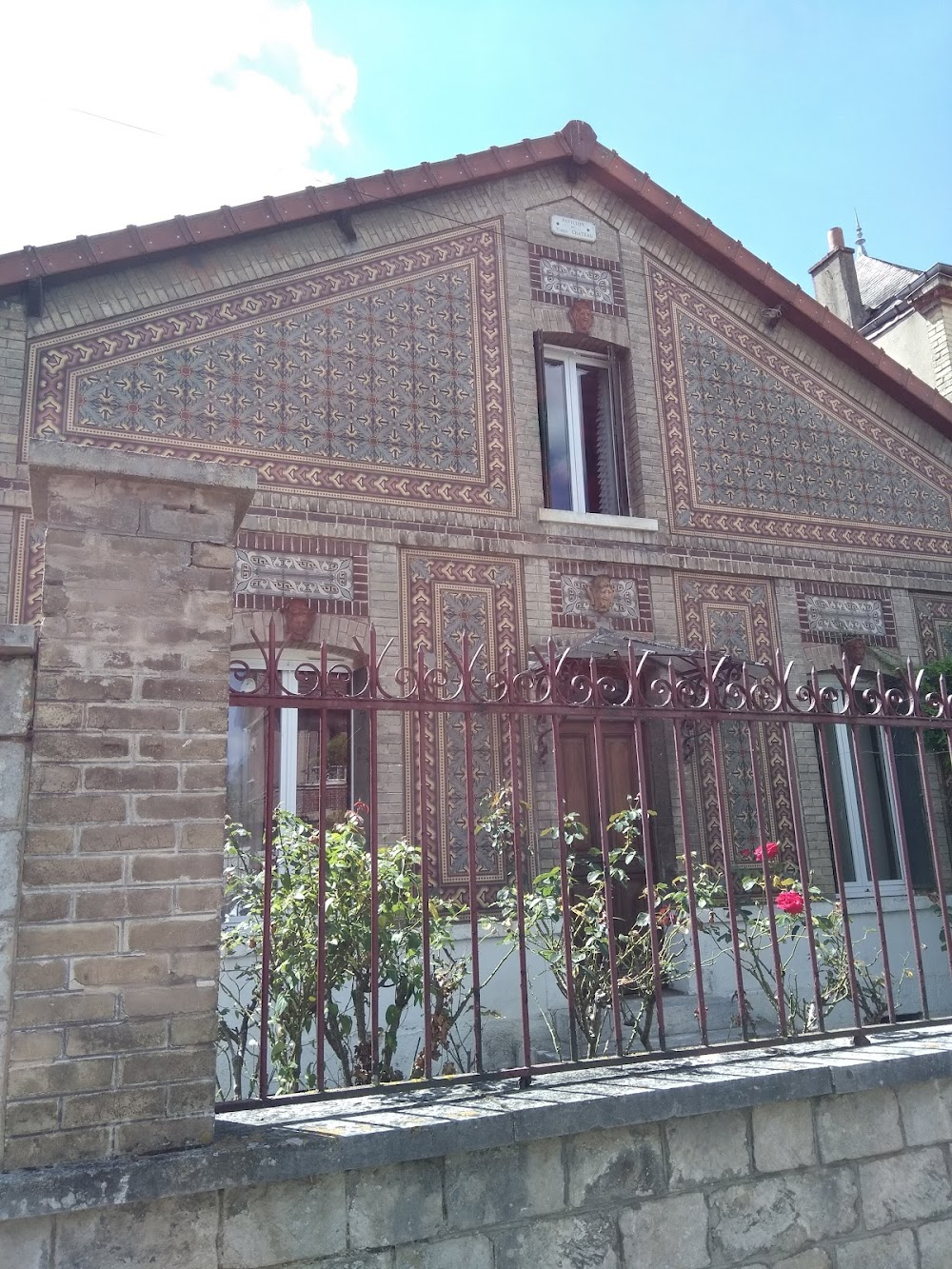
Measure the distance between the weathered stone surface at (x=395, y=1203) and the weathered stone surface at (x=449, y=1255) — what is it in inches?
1.5

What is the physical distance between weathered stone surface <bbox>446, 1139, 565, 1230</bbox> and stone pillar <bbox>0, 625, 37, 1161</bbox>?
1.34 meters

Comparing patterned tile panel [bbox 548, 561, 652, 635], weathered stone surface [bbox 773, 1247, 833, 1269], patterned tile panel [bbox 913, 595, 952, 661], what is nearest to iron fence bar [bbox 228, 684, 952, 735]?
weathered stone surface [bbox 773, 1247, 833, 1269]

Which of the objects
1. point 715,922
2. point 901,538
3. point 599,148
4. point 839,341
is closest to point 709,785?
point 715,922

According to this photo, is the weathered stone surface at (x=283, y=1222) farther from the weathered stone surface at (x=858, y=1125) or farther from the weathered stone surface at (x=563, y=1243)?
the weathered stone surface at (x=858, y=1125)

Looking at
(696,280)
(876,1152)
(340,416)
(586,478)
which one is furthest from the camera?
(696,280)

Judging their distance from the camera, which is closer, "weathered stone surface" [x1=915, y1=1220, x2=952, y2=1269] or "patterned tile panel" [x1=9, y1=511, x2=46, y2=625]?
"weathered stone surface" [x1=915, y1=1220, x2=952, y2=1269]

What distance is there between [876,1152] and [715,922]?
2672 mm

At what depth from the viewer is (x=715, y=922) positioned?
6516 millimetres

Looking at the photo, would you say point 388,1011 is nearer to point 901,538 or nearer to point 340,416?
point 340,416

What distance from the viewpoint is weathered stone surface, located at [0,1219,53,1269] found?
2697 mm

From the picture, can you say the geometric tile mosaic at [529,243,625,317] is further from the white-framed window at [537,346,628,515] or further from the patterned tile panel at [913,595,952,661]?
the patterned tile panel at [913,595,952,661]

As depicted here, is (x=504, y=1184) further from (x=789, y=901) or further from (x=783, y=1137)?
(x=789, y=901)

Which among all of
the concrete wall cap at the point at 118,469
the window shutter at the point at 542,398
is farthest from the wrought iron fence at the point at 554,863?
the window shutter at the point at 542,398

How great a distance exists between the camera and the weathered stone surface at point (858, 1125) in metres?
3.76
